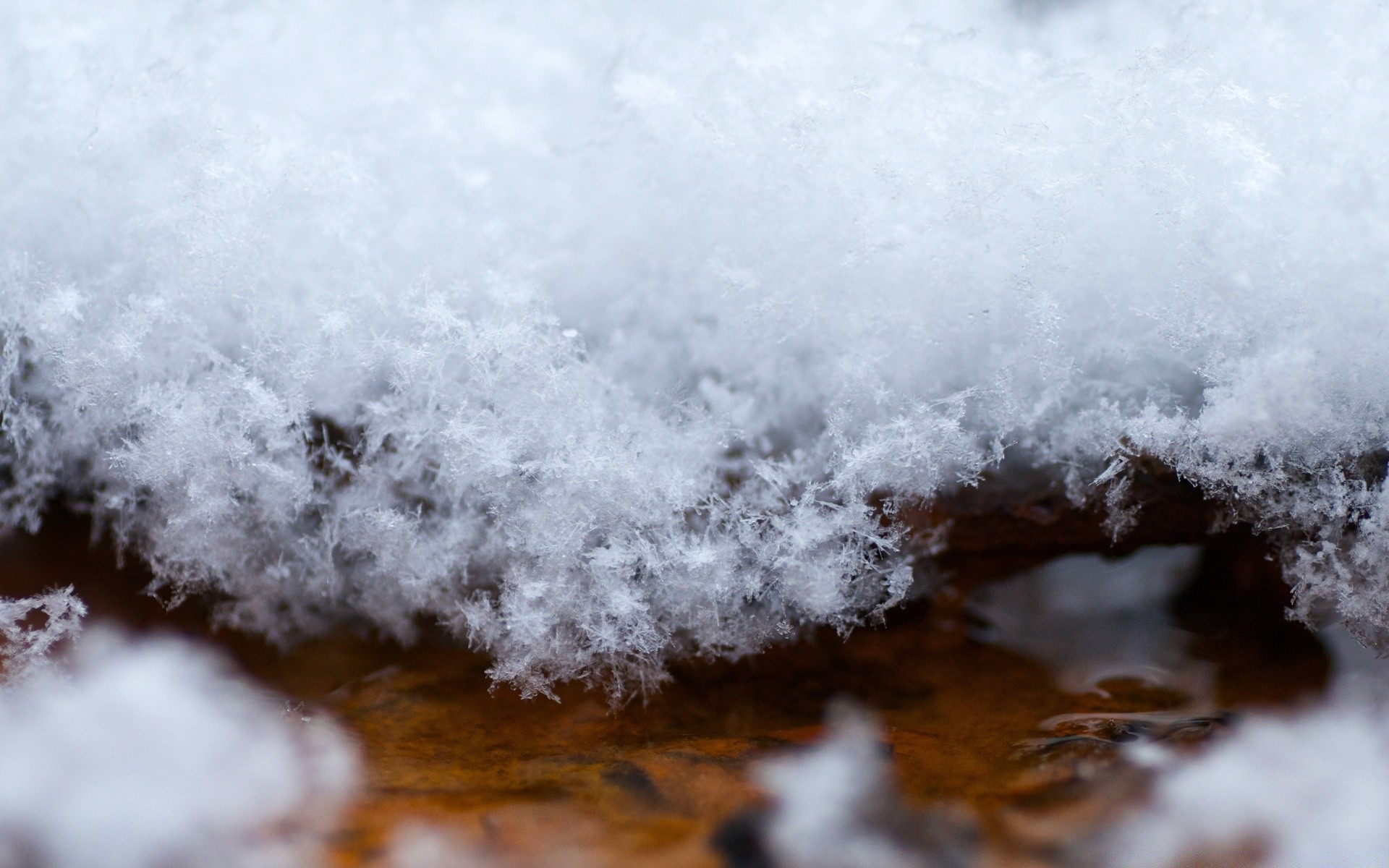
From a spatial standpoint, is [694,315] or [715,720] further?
[694,315]

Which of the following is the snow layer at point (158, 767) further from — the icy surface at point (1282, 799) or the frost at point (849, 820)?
the icy surface at point (1282, 799)

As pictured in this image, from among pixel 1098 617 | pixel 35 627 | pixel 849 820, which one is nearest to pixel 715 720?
pixel 849 820

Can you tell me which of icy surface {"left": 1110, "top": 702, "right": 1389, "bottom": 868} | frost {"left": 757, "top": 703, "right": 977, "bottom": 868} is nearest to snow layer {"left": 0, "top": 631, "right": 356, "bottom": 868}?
frost {"left": 757, "top": 703, "right": 977, "bottom": 868}

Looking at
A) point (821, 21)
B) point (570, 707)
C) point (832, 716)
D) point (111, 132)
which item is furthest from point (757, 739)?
point (111, 132)

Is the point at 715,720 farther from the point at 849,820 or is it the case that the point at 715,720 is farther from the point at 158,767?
the point at 158,767

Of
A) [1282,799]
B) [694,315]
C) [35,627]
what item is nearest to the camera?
[1282,799]

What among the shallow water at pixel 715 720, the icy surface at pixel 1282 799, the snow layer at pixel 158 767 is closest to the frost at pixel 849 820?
the shallow water at pixel 715 720
